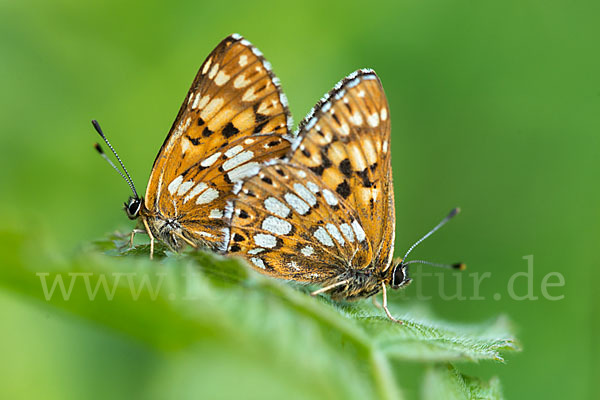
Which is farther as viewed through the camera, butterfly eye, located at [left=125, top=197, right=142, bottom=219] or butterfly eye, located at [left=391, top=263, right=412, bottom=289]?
butterfly eye, located at [left=125, top=197, right=142, bottom=219]

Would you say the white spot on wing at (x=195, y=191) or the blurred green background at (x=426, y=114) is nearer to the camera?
the white spot on wing at (x=195, y=191)

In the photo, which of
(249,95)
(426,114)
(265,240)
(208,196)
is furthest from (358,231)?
(426,114)

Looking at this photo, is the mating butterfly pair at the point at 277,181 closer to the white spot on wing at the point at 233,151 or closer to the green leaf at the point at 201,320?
the white spot on wing at the point at 233,151

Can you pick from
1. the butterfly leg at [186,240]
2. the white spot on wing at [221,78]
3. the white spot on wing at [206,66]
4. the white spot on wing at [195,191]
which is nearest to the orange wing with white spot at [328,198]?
the butterfly leg at [186,240]

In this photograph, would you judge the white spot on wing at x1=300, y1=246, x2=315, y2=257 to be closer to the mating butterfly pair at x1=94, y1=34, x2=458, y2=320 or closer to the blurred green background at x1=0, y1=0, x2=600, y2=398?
the mating butterfly pair at x1=94, y1=34, x2=458, y2=320

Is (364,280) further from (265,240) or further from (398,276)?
(265,240)

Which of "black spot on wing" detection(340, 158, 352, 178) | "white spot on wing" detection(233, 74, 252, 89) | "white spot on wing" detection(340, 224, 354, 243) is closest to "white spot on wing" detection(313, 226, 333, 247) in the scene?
"white spot on wing" detection(340, 224, 354, 243)
